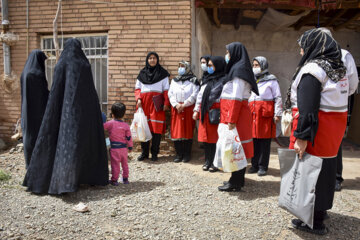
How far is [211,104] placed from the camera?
4762 millimetres

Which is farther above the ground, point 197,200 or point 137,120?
point 137,120

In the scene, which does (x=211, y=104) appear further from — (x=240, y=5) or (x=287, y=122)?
(x=240, y=5)

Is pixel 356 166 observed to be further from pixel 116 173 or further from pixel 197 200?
pixel 116 173

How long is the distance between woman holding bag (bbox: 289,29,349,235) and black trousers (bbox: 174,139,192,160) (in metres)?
3.06

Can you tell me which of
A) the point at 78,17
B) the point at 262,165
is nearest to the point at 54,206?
the point at 262,165

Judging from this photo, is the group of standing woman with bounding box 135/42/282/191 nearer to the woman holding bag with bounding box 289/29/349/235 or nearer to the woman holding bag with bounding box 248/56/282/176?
the woman holding bag with bounding box 248/56/282/176

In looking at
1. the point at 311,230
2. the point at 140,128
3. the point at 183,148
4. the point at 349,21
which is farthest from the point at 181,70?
the point at 349,21

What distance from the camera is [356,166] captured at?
553cm

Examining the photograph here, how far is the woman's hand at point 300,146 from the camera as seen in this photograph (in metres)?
2.59

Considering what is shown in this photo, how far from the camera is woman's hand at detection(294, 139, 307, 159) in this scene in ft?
8.48

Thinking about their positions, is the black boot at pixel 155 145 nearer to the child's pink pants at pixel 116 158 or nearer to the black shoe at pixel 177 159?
the black shoe at pixel 177 159

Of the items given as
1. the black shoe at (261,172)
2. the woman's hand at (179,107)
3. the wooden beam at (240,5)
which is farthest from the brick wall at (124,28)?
the black shoe at (261,172)

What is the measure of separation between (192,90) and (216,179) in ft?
5.52

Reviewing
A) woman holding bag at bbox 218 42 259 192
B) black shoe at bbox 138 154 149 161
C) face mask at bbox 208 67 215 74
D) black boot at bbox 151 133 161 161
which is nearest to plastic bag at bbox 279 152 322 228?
woman holding bag at bbox 218 42 259 192
